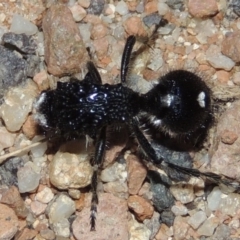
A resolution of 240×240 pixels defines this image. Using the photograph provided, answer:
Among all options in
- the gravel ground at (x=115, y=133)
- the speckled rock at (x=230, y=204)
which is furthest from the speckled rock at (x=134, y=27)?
the speckled rock at (x=230, y=204)

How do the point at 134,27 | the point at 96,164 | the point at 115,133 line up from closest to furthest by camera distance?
the point at 96,164, the point at 115,133, the point at 134,27

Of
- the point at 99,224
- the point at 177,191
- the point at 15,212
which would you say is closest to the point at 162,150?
the point at 177,191

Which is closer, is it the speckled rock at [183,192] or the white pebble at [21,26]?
the speckled rock at [183,192]

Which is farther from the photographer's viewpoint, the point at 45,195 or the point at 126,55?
the point at 126,55

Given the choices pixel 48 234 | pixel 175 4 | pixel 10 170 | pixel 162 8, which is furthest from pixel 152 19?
pixel 48 234

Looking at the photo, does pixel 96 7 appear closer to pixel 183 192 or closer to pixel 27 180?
pixel 27 180

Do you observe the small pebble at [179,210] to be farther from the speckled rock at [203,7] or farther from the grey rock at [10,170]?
A: the speckled rock at [203,7]

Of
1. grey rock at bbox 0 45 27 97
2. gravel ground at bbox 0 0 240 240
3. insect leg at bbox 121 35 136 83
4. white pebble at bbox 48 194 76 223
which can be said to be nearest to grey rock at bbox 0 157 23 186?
gravel ground at bbox 0 0 240 240

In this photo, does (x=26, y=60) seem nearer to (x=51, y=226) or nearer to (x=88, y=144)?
(x=88, y=144)
